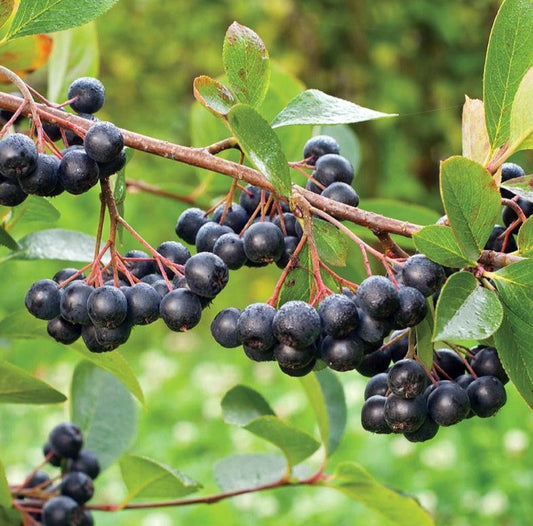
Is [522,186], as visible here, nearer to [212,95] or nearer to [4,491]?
[212,95]

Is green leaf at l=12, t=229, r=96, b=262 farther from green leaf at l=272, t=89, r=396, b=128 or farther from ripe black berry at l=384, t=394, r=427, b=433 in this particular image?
ripe black berry at l=384, t=394, r=427, b=433

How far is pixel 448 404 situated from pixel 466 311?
0.48 ft

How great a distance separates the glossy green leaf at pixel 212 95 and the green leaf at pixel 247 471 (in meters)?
0.71

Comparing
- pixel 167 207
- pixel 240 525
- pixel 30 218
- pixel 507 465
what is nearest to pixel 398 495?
pixel 30 218

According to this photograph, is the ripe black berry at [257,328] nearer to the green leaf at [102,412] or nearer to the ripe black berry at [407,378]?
the ripe black berry at [407,378]

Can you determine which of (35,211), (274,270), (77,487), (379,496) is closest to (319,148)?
(35,211)

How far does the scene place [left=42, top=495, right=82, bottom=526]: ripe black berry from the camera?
3.77 ft

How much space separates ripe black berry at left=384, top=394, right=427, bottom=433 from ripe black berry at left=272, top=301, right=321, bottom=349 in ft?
0.39

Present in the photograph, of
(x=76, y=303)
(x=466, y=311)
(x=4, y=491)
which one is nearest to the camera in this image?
(x=466, y=311)

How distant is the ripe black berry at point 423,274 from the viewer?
2.44 feet

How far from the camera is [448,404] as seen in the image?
2.57 ft

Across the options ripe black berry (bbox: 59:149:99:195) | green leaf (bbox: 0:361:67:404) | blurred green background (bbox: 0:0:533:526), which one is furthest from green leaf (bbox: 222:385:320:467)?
blurred green background (bbox: 0:0:533:526)

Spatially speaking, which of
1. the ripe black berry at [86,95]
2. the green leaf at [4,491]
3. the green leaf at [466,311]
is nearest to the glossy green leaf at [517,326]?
the green leaf at [466,311]

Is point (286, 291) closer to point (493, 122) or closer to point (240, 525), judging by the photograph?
point (493, 122)
